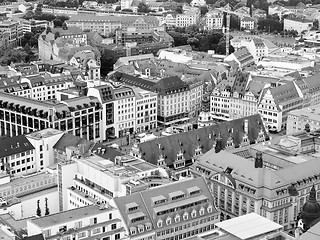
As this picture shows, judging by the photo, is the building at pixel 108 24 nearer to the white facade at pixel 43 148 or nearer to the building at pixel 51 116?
the building at pixel 51 116

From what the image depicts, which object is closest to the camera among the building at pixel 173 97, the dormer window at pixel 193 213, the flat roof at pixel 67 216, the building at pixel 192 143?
the flat roof at pixel 67 216

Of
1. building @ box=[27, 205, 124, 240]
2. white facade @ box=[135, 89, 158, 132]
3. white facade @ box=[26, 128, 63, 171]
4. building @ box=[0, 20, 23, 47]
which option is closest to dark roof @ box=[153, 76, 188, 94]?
white facade @ box=[135, 89, 158, 132]

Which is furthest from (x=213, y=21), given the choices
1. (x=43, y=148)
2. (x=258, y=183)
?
(x=258, y=183)

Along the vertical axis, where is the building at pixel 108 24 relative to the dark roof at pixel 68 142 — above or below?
above

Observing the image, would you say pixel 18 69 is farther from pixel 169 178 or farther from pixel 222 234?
pixel 222 234

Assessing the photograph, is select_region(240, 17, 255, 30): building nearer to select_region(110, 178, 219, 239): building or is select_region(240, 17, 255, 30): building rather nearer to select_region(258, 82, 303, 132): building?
select_region(258, 82, 303, 132): building

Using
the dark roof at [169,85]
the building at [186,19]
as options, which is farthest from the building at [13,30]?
the dark roof at [169,85]

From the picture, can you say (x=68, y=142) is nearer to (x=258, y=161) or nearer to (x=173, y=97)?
(x=258, y=161)

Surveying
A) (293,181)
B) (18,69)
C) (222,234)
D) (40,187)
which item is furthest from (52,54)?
(222,234)
